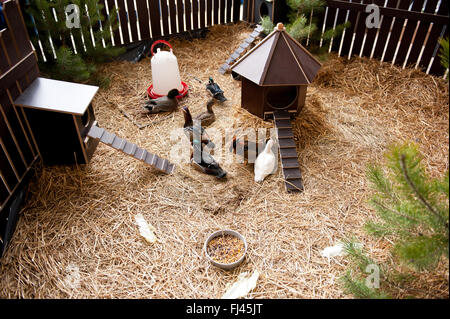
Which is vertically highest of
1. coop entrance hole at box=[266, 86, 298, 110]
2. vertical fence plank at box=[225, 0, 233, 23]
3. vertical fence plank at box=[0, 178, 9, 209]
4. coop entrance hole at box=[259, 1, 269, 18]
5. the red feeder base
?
coop entrance hole at box=[259, 1, 269, 18]

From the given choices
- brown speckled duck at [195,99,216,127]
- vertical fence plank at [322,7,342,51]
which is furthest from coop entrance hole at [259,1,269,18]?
brown speckled duck at [195,99,216,127]

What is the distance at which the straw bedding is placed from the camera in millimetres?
2557

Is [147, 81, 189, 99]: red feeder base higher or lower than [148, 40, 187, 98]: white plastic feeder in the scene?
lower

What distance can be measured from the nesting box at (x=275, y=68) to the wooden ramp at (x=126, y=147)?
4.09ft

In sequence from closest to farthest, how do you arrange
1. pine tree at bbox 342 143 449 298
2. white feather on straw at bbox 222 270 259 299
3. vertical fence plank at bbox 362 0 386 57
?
pine tree at bbox 342 143 449 298
white feather on straw at bbox 222 270 259 299
vertical fence plank at bbox 362 0 386 57

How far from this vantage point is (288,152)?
3.47m

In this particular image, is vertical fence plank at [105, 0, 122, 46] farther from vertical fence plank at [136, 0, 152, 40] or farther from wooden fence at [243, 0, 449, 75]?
wooden fence at [243, 0, 449, 75]

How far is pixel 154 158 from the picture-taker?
348 centimetres

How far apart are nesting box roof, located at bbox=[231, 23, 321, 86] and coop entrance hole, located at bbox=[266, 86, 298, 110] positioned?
42 cm

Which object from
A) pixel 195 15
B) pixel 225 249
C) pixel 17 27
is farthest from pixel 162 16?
pixel 225 249

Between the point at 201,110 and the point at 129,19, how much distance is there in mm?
2270

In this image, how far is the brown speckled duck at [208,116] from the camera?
4098 mm

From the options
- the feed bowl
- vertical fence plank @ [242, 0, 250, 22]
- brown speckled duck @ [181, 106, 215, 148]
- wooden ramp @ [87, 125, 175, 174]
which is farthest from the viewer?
vertical fence plank @ [242, 0, 250, 22]

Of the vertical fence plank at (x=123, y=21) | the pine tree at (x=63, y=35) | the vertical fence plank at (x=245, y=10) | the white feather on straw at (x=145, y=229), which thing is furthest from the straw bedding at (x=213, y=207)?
the vertical fence plank at (x=245, y=10)
